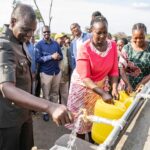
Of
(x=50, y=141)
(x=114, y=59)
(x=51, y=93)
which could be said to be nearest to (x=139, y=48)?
(x=114, y=59)

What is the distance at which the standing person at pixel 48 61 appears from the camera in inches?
235

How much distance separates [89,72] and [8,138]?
1.21 m

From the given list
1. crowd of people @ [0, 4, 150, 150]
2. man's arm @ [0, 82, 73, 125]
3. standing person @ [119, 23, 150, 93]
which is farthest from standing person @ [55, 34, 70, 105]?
man's arm @ [0, 82, 73, 125]

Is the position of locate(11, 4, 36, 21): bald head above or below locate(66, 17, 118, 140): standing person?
above

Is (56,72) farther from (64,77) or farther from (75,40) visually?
(75,40)

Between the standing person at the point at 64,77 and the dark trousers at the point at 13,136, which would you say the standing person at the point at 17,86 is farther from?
the standing person at the point at 64,77

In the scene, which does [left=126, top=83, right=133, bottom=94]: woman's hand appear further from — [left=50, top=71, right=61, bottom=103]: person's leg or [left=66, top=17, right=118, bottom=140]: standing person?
[left=50, top=71, right=61, bottom=103]: person's leg

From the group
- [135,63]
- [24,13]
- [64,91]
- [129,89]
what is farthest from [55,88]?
[24,13]

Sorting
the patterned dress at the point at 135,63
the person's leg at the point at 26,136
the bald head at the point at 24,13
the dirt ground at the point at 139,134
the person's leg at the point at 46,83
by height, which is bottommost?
the person's leg at the point at 46,83

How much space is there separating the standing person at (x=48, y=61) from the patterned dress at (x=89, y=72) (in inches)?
94.0

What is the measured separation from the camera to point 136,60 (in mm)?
3855

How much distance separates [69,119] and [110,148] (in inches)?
10.2

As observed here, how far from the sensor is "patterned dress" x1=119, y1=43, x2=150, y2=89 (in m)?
3.84

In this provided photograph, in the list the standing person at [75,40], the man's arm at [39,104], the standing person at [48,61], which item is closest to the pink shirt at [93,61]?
the man's arm at [39,104]
